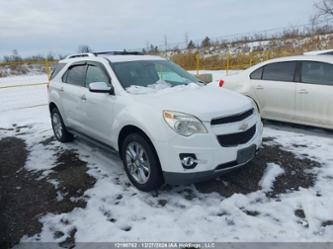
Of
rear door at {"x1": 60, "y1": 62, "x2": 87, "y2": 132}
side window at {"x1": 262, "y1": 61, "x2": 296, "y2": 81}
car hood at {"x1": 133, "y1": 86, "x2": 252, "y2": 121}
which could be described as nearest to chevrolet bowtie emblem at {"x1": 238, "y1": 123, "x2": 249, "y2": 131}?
car hood at {"x1": 133, "y1": 86, "x2": 252, "y2": 121}

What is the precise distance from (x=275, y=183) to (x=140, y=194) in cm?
171

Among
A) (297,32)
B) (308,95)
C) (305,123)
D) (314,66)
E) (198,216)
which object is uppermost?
(297,32)

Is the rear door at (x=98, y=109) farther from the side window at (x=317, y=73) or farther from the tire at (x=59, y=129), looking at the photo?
the side window at (x=317, y=73)

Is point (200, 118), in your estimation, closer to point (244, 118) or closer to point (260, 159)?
point (244, 118)

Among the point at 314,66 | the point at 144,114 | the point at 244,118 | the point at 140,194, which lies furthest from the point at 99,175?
the point at 314,66

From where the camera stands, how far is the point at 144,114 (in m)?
3.38

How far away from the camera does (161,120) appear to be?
3.22m

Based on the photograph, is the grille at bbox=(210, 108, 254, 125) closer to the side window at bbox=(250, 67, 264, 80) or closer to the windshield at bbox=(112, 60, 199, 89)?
the windshield at bbox=(112, 60, 199, 89)

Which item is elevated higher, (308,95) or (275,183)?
(308,95)

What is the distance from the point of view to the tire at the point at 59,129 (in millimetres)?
5637

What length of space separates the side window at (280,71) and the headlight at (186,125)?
3.48 meters

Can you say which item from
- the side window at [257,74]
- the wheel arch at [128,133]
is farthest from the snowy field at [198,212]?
the side window at [257,74]

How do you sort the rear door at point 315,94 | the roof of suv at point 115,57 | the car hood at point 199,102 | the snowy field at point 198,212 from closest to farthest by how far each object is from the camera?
the snowy field at point 198,212 < the car hood at point 199,102 < the roof of suv at point 115,57 < the rear door at point 315,94

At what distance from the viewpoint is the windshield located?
4051mm
